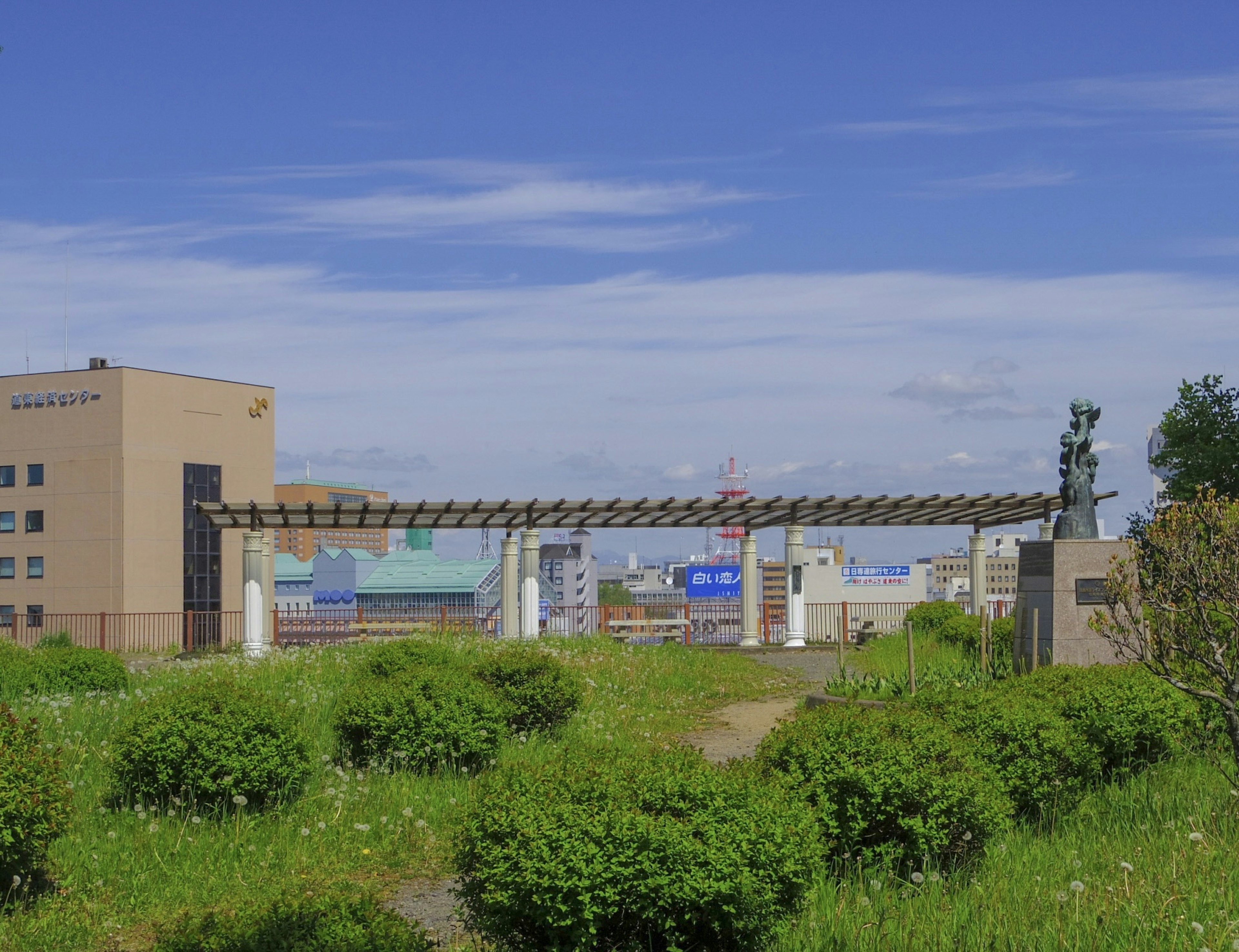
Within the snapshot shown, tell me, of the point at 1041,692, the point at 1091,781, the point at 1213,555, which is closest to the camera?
the point at 1213,555

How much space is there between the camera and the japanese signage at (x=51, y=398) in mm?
52062

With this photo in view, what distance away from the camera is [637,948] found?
17.0ft

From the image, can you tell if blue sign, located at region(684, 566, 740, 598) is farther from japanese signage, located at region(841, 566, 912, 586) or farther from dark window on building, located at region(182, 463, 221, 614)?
dark window on building, located at region(182, 463, 221, 614)

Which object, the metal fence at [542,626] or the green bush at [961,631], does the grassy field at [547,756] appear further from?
the metal fence at [542,626]

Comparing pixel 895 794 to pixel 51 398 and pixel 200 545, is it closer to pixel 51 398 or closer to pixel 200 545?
pixel 200 545

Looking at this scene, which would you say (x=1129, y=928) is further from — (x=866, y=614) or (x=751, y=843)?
(x=866, y=614)

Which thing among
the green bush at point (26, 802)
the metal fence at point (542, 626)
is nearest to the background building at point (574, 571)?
the metal fence at point (542, 626)

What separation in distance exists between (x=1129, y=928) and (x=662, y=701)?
442 inches

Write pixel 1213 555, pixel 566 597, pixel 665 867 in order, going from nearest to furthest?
1. pixel 665 867
2. pixel 1213 555
3. pixel 566 597

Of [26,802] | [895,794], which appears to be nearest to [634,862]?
[895,794]

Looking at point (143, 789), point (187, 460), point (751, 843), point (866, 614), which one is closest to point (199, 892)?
point (143, 789)

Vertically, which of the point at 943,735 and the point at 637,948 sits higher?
the point at 943,735

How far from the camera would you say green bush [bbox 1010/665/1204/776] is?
9.32m

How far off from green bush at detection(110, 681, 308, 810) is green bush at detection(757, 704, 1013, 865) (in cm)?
404
